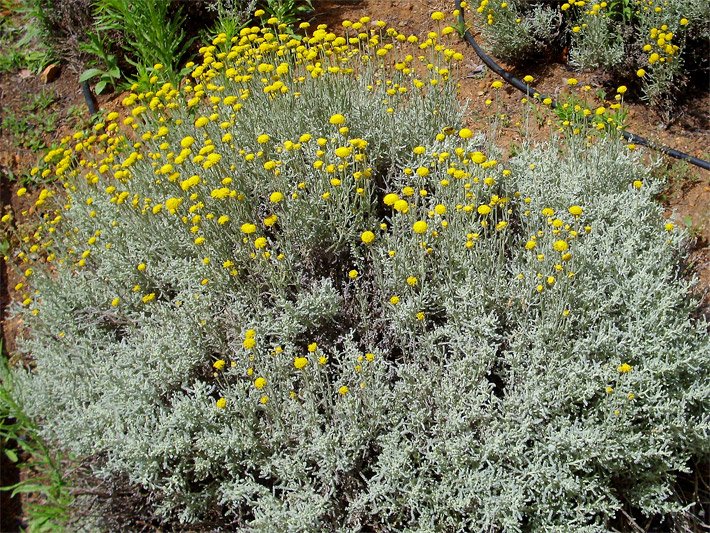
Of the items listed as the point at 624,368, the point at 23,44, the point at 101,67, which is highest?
the point at 23,44

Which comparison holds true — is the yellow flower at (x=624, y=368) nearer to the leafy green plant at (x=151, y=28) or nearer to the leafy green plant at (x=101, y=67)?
the leafy green plant at (x=151, y=28)

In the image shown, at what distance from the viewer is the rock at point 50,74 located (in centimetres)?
575

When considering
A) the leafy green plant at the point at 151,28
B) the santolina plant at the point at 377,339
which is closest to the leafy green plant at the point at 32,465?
the santolina plant at the point at 377,339

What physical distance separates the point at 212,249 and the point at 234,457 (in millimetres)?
945

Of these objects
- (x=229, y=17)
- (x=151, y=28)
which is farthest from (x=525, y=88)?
(x=151, y=28)

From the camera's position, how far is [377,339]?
2883mm

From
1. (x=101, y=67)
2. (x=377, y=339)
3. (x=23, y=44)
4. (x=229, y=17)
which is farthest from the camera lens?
(x=23, y=44)

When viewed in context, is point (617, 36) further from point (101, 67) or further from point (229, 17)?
point (101, 67)

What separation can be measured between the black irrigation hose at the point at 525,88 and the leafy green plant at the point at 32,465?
10.6 ft

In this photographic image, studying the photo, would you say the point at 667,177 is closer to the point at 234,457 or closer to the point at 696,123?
the point at 696,123

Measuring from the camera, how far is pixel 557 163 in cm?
334

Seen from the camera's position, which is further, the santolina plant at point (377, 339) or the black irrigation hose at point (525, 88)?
the black irrigation hose at point (525, 88)

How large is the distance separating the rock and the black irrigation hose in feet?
11.8

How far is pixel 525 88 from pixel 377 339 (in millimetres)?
2389
